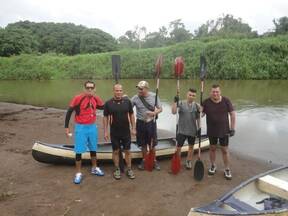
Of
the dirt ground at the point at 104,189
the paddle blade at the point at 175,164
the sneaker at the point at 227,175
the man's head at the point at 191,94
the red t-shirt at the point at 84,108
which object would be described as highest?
the man's head at the point at 191,94

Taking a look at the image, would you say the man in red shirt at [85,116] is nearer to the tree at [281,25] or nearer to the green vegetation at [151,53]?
the green vegetation at [151,53]

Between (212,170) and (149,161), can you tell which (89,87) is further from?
(212,170)

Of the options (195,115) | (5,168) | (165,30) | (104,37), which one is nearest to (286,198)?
(195,115)

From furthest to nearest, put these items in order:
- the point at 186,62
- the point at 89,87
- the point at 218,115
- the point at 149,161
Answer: the point at 186,62, the point at 149,161, the point at 218,115, the point at 89,87

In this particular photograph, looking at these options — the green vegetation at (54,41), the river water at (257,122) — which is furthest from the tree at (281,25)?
the green vegetation at (54,41)

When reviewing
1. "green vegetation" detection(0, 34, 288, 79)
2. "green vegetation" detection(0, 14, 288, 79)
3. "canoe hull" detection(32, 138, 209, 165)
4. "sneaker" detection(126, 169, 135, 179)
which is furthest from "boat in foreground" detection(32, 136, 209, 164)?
"green vegetation" detection(0, 34, 288, 79)

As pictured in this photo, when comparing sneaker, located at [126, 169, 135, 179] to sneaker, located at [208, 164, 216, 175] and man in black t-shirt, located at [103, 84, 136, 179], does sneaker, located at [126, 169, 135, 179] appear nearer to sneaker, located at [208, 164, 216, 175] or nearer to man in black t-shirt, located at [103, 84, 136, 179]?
man in black t-shirt, located at [103, 84, 136, 179]

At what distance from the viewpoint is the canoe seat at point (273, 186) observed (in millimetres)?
5102

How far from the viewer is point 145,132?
6824 millimetres

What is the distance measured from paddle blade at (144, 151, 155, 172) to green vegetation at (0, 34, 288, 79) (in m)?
27.8

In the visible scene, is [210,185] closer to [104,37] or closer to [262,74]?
[262,74]

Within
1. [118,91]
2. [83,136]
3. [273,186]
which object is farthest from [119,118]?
[273,186]

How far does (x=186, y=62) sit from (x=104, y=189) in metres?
31.5

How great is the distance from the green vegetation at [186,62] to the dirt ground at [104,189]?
26598 millimetres
